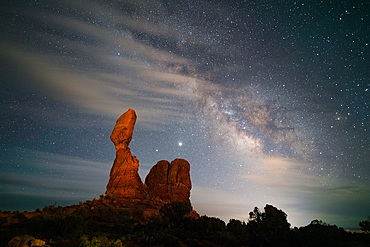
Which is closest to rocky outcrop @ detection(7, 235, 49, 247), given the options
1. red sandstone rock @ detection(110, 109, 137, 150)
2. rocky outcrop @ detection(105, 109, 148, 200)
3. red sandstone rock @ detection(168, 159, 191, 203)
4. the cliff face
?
the cliff face

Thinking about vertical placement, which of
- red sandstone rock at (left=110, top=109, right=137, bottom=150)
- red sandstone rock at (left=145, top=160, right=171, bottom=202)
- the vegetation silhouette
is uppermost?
red sandstone rock at (left=110, top=109, right=137, bottom=150)

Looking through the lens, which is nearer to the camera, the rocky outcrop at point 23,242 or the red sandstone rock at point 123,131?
the rocky outcrop at point 23,242

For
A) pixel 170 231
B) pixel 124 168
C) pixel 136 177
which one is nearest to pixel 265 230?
pixel 170 231

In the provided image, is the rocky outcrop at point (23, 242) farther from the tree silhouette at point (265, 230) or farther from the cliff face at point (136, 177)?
the cliff face at point (136, 177)

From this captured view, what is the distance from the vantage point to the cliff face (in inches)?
1996

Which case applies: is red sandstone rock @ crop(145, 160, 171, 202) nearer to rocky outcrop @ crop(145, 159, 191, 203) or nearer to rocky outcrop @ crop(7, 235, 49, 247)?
rocky outcrop @ crop(145, 159, 191, 203)

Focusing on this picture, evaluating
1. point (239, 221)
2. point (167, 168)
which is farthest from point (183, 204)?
point (167, 168)

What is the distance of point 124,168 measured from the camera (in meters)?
53.4

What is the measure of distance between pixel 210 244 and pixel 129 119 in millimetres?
43614

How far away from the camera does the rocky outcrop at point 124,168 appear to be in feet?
164

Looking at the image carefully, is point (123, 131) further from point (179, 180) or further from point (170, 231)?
point (170, 231)

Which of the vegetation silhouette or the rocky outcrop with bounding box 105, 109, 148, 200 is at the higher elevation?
the rocky outcrop with bounding box 105, 109, 148, 200

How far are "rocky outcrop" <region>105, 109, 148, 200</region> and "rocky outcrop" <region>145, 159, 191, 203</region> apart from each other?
10501 mm

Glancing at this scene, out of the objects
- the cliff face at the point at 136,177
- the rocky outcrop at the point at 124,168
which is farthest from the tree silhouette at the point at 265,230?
the rocky outcrop at the point at 124,168
